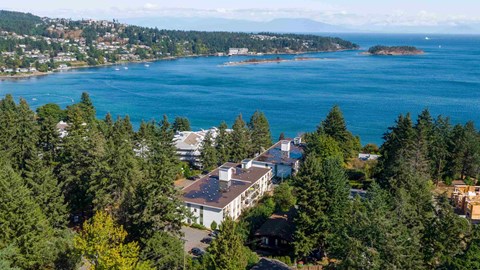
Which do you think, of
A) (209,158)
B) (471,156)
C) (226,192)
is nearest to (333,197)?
(226,192)

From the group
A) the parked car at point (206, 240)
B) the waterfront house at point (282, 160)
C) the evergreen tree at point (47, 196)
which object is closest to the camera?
the evergreen tree at point (47, 196)

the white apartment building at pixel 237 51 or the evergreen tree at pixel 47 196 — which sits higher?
the white apartment building at pixel 237 51

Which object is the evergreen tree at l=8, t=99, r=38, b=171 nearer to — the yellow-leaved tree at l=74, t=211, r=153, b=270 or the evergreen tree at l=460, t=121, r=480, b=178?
the yellow-leaved tree at l=74, t=211, r=153, b=270

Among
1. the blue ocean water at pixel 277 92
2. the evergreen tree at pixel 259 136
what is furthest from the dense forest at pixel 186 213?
the blue ocean water at pixel 277 92

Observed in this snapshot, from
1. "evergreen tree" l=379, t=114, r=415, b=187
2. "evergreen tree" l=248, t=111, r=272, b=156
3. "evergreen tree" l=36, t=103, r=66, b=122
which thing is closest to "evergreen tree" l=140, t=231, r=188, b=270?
"evergreen tree" l=379, t=114, r=415, b=187

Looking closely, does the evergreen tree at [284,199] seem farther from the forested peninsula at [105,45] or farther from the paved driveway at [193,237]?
the forested peninsula at [105,45]

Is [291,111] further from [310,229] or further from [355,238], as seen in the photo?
[355,238]

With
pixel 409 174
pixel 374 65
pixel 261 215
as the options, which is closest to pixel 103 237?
pixel 261 215
